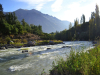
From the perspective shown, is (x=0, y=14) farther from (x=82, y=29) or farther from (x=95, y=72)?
(x=82, y=29)

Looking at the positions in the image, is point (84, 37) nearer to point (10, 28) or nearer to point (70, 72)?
point (10, 28)

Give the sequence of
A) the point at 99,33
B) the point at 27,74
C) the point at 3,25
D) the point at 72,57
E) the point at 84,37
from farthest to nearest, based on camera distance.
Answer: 1. the point at 84,37
2. the point at 99,33
3. the point at 3,25
4. the point at 27,74
5. the point at 72,57

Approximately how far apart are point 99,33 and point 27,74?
5323 cm

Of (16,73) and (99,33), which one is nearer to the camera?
(16,73)

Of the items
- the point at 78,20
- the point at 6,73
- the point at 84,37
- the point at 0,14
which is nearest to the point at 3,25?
the point at 0,14

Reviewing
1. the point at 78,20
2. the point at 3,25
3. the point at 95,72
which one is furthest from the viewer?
the point at 78,20

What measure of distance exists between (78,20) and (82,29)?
13.4 m

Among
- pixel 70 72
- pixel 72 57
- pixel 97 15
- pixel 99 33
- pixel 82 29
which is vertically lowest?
pixel 70 72

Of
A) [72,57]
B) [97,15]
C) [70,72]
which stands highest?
[97,15]

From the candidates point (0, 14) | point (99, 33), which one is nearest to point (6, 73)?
point (0, 14)

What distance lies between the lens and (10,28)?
3005 centimetres

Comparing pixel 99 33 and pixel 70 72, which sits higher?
pixel 99 33

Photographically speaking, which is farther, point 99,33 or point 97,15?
point 97,15

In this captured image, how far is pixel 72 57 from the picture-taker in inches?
124
